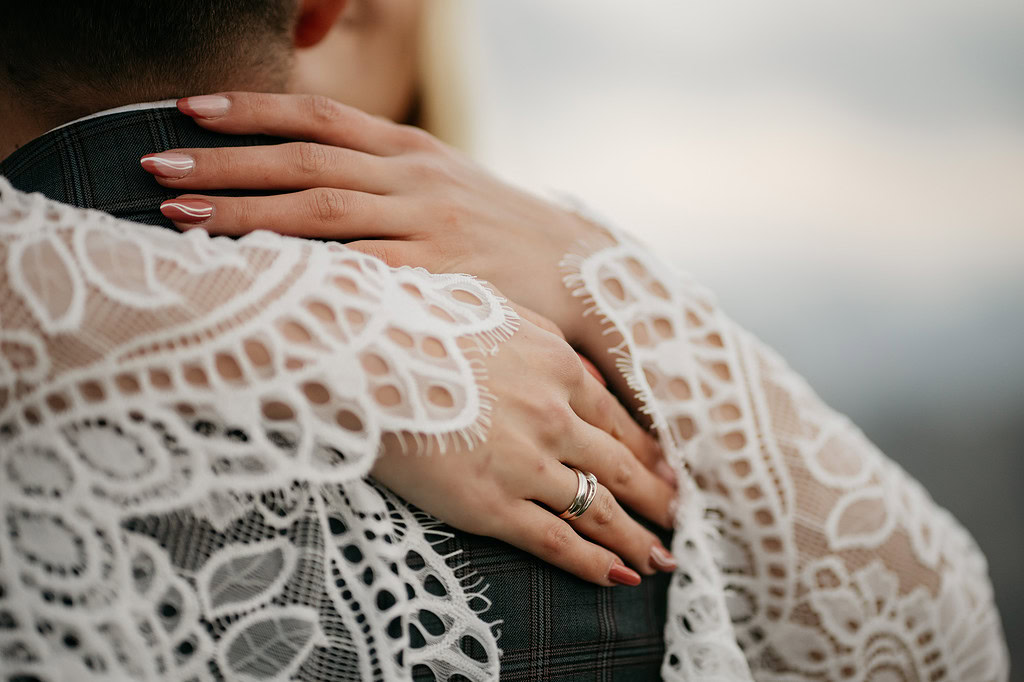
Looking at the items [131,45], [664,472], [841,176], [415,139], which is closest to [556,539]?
[664,472]

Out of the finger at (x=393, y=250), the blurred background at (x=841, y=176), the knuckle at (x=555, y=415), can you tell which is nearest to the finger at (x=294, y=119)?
the finger at (x=393, y=250)

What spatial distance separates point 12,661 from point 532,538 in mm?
379

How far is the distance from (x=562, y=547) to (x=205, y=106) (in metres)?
0.52

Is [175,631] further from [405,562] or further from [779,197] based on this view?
[779,197]

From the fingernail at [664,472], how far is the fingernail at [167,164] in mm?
562

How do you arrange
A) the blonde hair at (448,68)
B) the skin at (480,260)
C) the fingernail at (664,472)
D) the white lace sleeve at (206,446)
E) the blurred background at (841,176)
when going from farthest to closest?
the blurred background at (841,176) → the blonde hair at (448,68) → the fingernail at (664,472) → the skin at (480,260) → the white lace sleeve at (206,446)

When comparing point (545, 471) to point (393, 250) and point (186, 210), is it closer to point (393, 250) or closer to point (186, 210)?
point (393, 250)

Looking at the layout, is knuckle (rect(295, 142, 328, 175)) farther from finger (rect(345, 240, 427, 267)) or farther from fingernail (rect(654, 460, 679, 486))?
fingernail (rect(654, 460, 679, 486))

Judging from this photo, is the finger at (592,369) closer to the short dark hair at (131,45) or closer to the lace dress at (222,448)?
the lace dress at (222,448)

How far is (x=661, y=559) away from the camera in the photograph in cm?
76

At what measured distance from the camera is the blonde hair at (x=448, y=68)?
1.62 m

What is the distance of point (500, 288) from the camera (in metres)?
0.77

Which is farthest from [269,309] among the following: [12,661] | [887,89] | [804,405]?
[887,89]

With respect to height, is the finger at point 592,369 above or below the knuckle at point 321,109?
below
